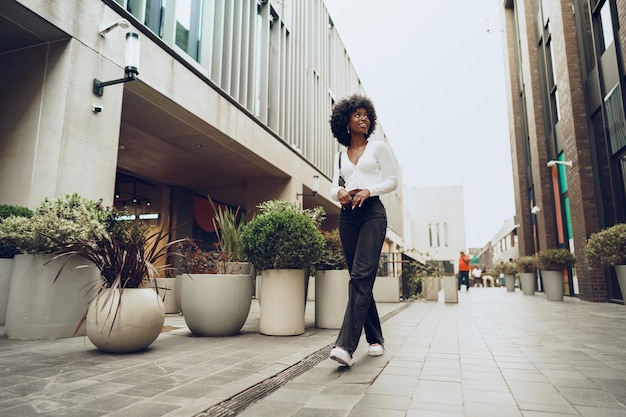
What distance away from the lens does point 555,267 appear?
913cm

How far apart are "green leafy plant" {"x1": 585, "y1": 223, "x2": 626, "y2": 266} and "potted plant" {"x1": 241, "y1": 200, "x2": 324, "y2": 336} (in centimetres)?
472

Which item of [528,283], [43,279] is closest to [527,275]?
[528,283]

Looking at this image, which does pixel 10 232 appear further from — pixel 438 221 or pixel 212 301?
pixel 438 221

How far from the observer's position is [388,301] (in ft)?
30.8

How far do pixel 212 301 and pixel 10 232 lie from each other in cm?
183

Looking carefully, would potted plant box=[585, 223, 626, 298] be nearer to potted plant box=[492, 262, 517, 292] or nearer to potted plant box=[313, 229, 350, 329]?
potted plant box=[313, 229, 350, 329]

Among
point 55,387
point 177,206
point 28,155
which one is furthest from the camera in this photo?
point 177,206

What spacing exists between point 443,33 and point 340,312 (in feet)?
61.1

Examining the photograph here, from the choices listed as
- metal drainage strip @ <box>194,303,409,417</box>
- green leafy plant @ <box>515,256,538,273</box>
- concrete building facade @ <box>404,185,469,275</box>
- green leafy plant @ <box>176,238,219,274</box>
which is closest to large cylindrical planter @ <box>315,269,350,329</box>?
green leafy plant @ <box>176,238,219,274</box>

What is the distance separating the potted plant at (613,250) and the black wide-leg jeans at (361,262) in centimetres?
474

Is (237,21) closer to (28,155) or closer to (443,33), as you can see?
(28,155)

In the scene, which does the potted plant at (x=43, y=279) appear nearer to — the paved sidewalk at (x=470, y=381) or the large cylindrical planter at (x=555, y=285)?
the paved sidewalk at (x=470, y=381)

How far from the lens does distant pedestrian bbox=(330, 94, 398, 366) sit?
2420 mm

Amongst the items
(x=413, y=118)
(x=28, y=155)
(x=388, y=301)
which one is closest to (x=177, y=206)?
(x=388, y=301)
